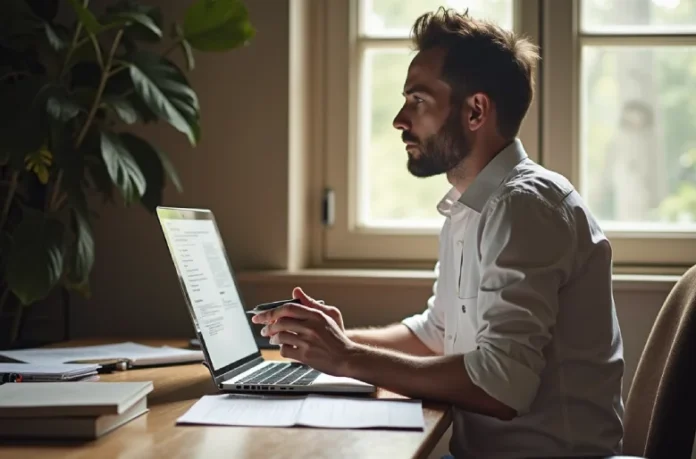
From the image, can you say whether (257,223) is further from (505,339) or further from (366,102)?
(505,339)

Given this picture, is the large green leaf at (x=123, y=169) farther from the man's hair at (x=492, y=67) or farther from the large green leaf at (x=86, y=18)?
the man's hair at (x=492, y=67)

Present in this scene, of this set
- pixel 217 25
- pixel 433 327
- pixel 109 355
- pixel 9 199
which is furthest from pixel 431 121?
pixel 9 199

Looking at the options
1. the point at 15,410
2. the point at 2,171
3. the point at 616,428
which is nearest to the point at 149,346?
the point at 2,171

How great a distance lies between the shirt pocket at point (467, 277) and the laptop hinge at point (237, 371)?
0.42 m

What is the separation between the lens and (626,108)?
246cm

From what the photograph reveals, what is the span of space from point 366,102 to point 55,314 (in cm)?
106

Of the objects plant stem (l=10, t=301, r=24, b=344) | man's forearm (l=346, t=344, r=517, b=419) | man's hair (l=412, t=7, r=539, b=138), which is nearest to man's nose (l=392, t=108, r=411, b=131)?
man's hair (l=412, t=7, r=539, b=138)

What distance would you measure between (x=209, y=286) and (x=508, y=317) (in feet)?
1.92

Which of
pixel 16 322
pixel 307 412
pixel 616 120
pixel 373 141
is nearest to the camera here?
pixel 307 412

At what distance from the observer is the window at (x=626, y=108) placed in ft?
7.99

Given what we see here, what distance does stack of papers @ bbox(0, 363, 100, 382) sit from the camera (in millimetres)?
1477

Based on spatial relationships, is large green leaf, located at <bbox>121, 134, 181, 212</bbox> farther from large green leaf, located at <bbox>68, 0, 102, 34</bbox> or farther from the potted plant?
large green leaf, located at <bbox>68, 0, 102, 34</bbox>

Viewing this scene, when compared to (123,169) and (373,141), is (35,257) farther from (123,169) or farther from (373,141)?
(373,141)

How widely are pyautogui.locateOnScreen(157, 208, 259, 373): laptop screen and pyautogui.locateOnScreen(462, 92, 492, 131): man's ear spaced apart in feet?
1.81
